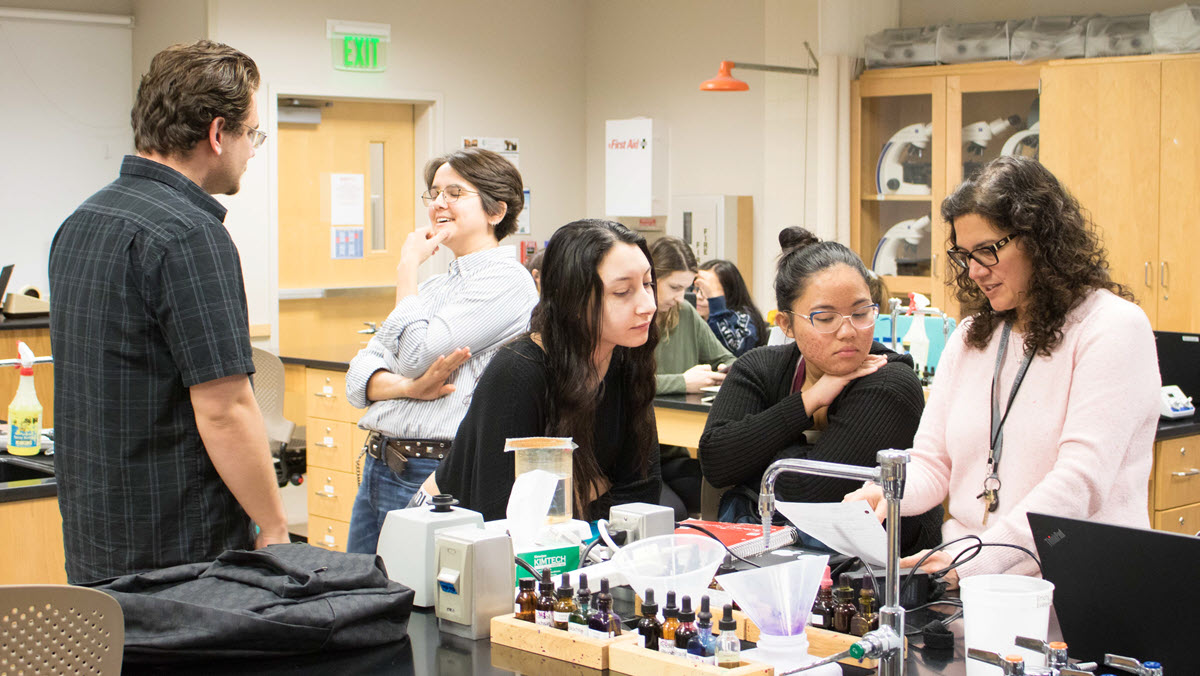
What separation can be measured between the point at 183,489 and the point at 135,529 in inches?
4.0

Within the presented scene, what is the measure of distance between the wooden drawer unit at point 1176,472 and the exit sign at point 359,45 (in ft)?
14.8

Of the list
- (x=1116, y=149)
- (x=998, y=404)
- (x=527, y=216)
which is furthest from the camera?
(x=527, y=216)

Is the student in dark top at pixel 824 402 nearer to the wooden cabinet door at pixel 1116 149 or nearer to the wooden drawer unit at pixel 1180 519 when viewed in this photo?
the wooden drawer unit at pixel 1180 519

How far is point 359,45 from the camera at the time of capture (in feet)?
20.7

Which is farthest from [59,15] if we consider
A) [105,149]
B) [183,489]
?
[183,489]

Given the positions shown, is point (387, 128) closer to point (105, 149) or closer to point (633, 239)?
point (105, 149)

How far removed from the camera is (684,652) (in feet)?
4.88

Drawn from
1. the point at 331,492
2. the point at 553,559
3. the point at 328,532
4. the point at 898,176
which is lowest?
the point at 328,532

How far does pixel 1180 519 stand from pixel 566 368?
241 centimetres

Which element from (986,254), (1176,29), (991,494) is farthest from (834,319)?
(1176,29)

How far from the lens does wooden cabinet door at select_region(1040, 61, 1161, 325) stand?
5.05 m

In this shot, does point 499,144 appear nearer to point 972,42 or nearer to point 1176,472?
point 972,42

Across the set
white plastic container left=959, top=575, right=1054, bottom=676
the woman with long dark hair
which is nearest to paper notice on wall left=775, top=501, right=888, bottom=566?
white plastic container left=959, top=575, right=1054, bottom=676

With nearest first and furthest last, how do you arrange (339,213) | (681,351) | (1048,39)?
(681,351) → (1048,39) → (339,213)
